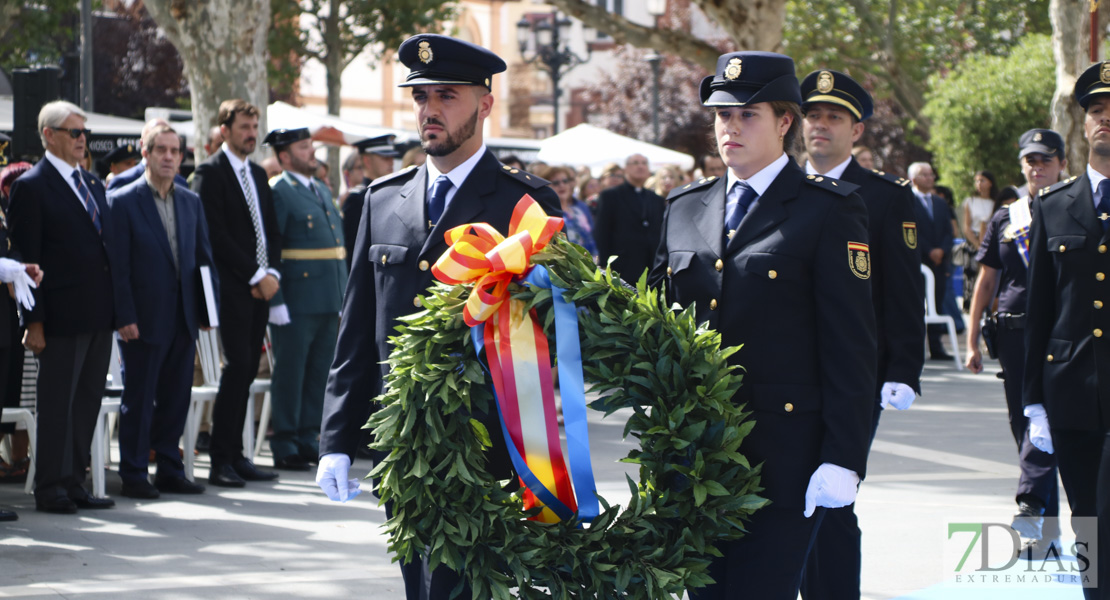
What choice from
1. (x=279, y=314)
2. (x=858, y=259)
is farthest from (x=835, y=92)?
(x=279, y=314)

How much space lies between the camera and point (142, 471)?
7895mm

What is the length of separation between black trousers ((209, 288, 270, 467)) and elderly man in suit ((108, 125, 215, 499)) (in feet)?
0.82

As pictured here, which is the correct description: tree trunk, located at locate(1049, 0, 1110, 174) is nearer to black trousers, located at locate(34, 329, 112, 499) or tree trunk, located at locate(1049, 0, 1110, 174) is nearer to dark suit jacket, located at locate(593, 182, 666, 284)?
dark suit jacket, located at locate(593, 182, 666, 284)

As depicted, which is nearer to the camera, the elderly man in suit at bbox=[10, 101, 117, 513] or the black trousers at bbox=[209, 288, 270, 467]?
the elderly man in suit at bbox=[10, 101, 117, 513]

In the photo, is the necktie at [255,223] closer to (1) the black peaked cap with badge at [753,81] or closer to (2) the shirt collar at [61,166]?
(2) the shirt collar at [61,166]

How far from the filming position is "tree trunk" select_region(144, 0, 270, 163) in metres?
12.0

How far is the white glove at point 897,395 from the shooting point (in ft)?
15.8

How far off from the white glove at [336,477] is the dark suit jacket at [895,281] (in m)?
2.04

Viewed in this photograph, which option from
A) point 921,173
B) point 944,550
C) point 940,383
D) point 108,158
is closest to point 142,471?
point 108,158

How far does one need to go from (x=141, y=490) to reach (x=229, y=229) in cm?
170

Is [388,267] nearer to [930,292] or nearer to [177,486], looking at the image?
[177,486]

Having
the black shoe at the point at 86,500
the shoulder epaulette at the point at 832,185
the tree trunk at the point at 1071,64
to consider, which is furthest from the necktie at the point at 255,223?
the tree trunk at the point at 1071,64

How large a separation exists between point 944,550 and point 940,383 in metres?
7.53

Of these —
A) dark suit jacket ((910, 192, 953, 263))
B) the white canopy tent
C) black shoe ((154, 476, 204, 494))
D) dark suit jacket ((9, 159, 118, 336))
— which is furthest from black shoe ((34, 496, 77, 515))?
the white canopy tent
